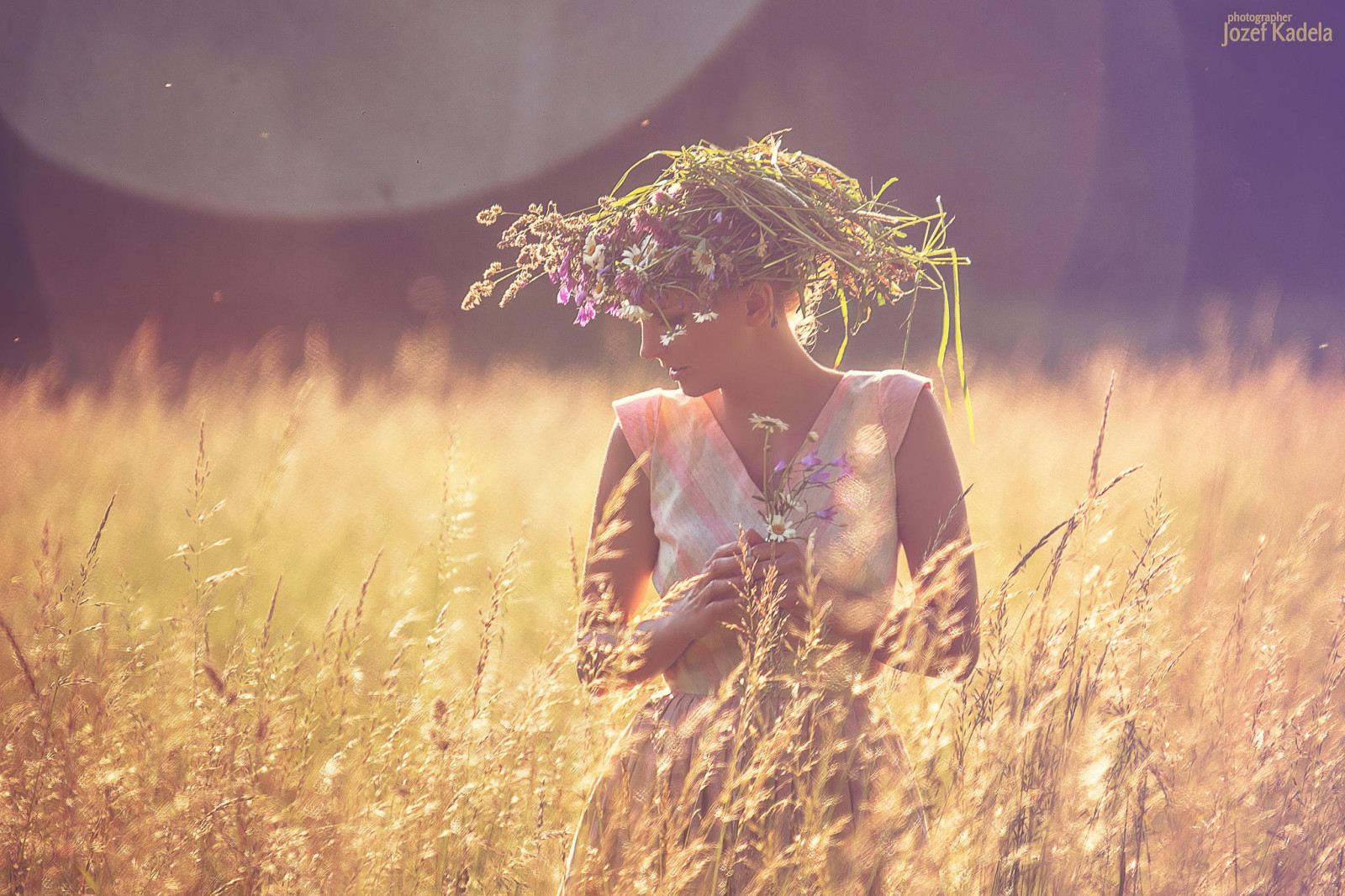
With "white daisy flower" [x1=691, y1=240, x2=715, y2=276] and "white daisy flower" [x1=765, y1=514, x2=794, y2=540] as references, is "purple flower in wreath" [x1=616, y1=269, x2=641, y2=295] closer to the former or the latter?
"white daisy flower" [x1=691, y1=240, x2=715, y2=276]

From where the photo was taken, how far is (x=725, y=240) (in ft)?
4.88

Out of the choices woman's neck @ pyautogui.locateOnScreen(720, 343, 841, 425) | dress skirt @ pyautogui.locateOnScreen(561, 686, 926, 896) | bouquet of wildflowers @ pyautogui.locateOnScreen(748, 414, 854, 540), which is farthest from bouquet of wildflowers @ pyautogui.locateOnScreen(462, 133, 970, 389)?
dress skirt @ pyautogui.locateOnScreen(561, 686, 926, 896)

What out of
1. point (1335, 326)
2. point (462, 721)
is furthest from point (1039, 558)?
point (1335, 326)

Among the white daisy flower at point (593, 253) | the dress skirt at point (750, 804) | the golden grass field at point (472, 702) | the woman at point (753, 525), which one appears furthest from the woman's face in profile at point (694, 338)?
the dress skirt at point (750, 804)

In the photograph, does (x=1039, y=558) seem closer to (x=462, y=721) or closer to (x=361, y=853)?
(x=462, y=721)

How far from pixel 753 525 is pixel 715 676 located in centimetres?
23

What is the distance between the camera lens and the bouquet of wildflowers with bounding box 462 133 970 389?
1.49 m

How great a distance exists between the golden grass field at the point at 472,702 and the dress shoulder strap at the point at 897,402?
22 centimetres

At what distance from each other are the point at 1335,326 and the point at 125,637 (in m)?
6.96

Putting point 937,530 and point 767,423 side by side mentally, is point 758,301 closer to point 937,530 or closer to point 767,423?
point 767,423

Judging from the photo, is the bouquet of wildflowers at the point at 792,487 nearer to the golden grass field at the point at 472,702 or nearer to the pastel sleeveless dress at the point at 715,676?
the pastel sleeveless dress at the point at 715,676

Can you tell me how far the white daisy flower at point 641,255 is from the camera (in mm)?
1489

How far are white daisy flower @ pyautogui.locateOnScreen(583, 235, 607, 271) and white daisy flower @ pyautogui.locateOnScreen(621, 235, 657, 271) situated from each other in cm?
4

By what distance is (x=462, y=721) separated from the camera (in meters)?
1.36
